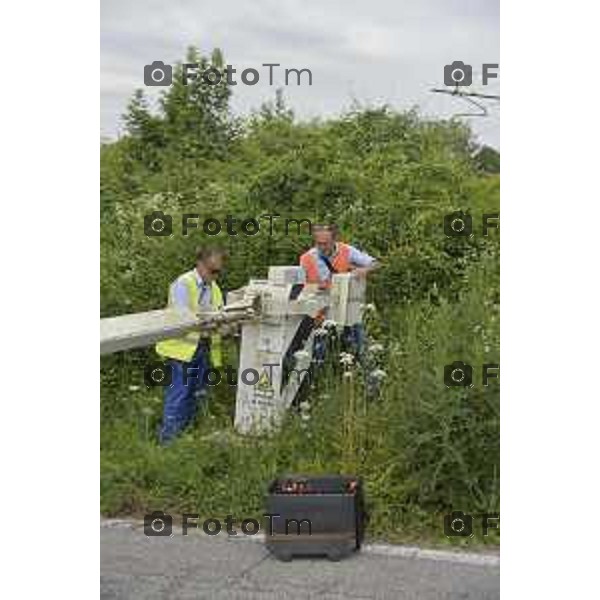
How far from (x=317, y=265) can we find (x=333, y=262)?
0.08 metres

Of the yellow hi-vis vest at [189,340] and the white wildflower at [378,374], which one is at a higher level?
the yellow hi-vis vest at [189,340]

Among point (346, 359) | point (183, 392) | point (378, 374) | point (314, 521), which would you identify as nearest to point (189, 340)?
point (183, 392)

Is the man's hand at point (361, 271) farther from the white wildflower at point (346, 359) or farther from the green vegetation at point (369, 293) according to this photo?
the white wildflower at point (346, 359)

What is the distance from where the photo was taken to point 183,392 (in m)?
3.63

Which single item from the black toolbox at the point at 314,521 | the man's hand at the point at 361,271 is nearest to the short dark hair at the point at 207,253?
the man's hand at the point at 361,271

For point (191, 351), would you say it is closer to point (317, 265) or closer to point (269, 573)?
point (317, 265)

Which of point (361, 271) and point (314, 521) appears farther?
point (361, 271)

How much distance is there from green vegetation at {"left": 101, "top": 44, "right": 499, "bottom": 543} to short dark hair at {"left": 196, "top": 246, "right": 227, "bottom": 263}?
4cm

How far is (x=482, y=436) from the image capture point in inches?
133

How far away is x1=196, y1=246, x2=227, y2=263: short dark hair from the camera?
3.42 meters

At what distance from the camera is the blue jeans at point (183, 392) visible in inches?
142

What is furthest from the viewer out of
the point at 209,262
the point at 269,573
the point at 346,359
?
the point at 346,359

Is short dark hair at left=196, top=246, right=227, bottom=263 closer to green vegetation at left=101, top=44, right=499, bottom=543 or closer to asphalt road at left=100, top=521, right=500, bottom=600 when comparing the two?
green vegetation at left=101, top=44, right=499, bottom=543
